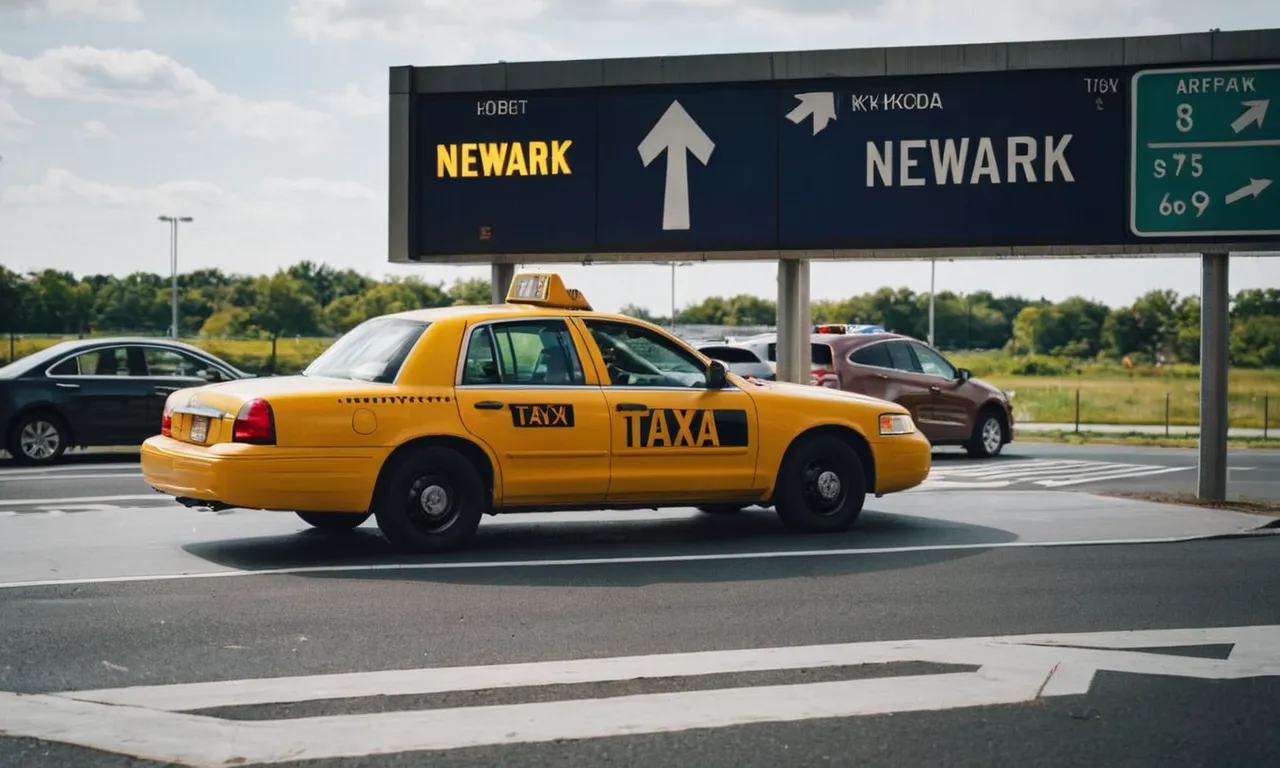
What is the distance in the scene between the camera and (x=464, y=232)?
16.2m

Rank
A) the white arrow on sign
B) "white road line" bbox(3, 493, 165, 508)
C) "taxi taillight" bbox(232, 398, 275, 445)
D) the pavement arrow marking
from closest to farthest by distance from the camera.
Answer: the pavement arrow marking < "taxi taillight" bbox(232, 398, 275, 445) < "white road line" bbox(3, 493, 165, 508) < the white arrow on sign

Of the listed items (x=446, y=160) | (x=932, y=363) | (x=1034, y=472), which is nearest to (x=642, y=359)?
(x=446, y=160)

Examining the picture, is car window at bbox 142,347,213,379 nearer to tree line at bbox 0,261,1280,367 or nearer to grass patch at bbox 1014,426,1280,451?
grass patch at bbox 1014,426,1280,451

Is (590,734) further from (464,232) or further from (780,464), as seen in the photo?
(464,232)

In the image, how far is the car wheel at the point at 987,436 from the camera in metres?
21.7

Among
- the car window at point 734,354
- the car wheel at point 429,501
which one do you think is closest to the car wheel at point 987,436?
the car window at point 734,354

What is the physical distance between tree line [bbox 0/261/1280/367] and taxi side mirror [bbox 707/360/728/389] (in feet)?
162

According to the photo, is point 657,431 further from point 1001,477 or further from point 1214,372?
point 1001,477

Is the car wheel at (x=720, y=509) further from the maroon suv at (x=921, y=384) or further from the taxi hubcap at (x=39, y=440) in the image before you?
the taxi hubcap at (x=39, y=440)

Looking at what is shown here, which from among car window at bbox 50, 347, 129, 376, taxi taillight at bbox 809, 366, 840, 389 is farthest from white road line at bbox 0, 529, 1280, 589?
car window at bbox 50, 347, 129, 376

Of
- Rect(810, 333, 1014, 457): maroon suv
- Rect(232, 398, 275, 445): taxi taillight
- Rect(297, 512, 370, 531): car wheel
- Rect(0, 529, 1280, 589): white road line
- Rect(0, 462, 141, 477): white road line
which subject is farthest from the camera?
Rect(810, 333, 1014, 457): maroon suv

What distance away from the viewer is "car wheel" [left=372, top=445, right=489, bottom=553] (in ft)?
33.3

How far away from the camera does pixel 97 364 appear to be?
18.8 m

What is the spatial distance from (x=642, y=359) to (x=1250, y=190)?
6234mm
